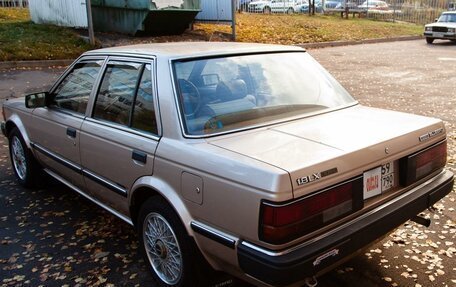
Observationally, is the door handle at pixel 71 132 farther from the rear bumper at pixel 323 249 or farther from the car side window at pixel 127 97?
the rear bumper at pixel 323 249

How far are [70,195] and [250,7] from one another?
87.7ft

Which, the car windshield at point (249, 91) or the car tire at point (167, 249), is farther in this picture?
the car windshield at point (249, 91)

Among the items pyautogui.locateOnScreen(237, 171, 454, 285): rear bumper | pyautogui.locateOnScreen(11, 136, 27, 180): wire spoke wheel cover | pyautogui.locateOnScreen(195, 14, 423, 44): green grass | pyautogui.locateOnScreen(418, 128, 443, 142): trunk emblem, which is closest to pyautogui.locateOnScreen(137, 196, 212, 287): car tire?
pyautogui.locateOnScreen(237, 171, 454, 285): rear bumper

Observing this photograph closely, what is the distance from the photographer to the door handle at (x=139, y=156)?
307 cm

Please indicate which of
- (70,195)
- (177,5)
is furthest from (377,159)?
(177,5)

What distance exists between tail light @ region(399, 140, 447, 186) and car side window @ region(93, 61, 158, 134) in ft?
5.46

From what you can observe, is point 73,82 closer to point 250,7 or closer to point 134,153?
point 134,153

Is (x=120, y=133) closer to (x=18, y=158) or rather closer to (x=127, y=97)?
(x=127, y=97)

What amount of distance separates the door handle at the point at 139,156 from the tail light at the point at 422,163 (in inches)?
66.5

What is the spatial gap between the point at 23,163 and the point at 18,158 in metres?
0.18

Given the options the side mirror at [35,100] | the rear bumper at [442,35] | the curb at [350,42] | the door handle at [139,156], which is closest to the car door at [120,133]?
the door handle at [139,156]

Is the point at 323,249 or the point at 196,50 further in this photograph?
the point at 196,50

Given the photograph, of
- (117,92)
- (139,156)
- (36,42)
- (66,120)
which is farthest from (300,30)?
(139,156)

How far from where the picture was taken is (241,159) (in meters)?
2.49
